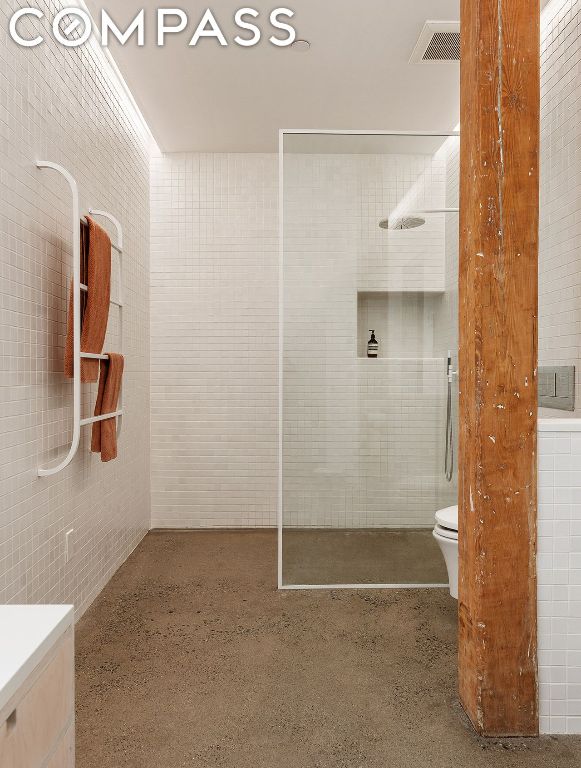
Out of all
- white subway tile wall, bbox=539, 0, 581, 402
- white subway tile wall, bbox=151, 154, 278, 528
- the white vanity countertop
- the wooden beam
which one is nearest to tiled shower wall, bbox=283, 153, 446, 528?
white subway tile wall, bbox=539, 0, 581, 402

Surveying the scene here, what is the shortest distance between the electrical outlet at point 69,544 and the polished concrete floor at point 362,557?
994 millimetres

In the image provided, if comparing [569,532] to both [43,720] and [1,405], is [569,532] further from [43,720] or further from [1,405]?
[1,405]

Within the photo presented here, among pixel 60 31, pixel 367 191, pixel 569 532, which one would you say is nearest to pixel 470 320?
pixel 569 532

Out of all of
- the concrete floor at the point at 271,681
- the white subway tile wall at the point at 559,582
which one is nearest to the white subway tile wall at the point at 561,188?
the white subway tile wall at the point at 559,582

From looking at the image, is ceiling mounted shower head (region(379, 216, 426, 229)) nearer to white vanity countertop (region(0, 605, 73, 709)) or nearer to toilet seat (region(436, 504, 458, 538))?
toilet seat (region(436, 504, 458, 538))

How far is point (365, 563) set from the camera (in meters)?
2.88

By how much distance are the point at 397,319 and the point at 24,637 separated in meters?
2.16

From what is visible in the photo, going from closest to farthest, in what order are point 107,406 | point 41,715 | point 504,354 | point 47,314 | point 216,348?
point 41,715
point 504,354
point 47,314
point 107,406
point 216,348

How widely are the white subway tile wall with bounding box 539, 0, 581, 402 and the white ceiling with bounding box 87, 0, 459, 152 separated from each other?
18.1 inches

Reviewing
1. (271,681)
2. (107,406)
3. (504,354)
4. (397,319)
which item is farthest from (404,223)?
(271,681)

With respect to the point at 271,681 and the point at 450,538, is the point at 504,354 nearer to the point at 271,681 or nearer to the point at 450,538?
the point at 450,538

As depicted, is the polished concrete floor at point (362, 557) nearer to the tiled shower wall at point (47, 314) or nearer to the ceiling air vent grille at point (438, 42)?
the tiled shower wall at point (47, 314)

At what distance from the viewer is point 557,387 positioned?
2.43m

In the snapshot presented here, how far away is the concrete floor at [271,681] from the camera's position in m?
1.66
